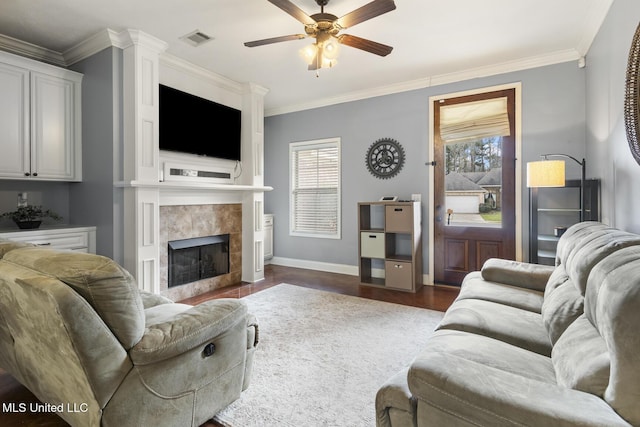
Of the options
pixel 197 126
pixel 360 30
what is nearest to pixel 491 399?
pixel 360 30

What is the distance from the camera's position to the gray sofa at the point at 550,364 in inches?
34.4

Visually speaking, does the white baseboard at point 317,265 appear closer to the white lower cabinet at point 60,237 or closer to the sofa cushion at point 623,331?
the white lower cabinet at point 60,237

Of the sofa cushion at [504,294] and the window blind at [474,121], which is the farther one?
the window blind at [474,121]

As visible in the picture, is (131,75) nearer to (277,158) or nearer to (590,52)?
(277,158)

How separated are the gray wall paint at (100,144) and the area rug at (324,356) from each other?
1717 millimetres

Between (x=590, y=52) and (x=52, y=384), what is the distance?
4.93 meters

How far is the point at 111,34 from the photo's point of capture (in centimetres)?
309

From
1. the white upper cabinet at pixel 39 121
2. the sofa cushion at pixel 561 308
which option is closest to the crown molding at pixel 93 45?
the white upper cabinet at pixel 39 121

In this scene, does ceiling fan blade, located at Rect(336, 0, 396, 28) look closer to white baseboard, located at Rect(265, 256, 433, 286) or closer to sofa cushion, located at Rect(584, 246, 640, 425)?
sofa cushion, located at Rect(584, 246, 640, 425)

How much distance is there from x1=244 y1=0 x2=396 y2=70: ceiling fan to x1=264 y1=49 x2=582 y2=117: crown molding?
1895 millimetres

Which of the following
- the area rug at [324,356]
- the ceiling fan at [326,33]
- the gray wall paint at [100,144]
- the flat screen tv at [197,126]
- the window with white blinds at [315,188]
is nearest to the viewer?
the area rug at [324,356]

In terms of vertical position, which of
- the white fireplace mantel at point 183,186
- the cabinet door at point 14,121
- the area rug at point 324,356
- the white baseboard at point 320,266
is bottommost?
the area rug at point 324,356

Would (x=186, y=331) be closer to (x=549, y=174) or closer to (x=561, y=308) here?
(x=561, y=308)

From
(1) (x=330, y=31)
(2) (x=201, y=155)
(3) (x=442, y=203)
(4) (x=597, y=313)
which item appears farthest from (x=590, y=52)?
(2) (x=201, y=155)
